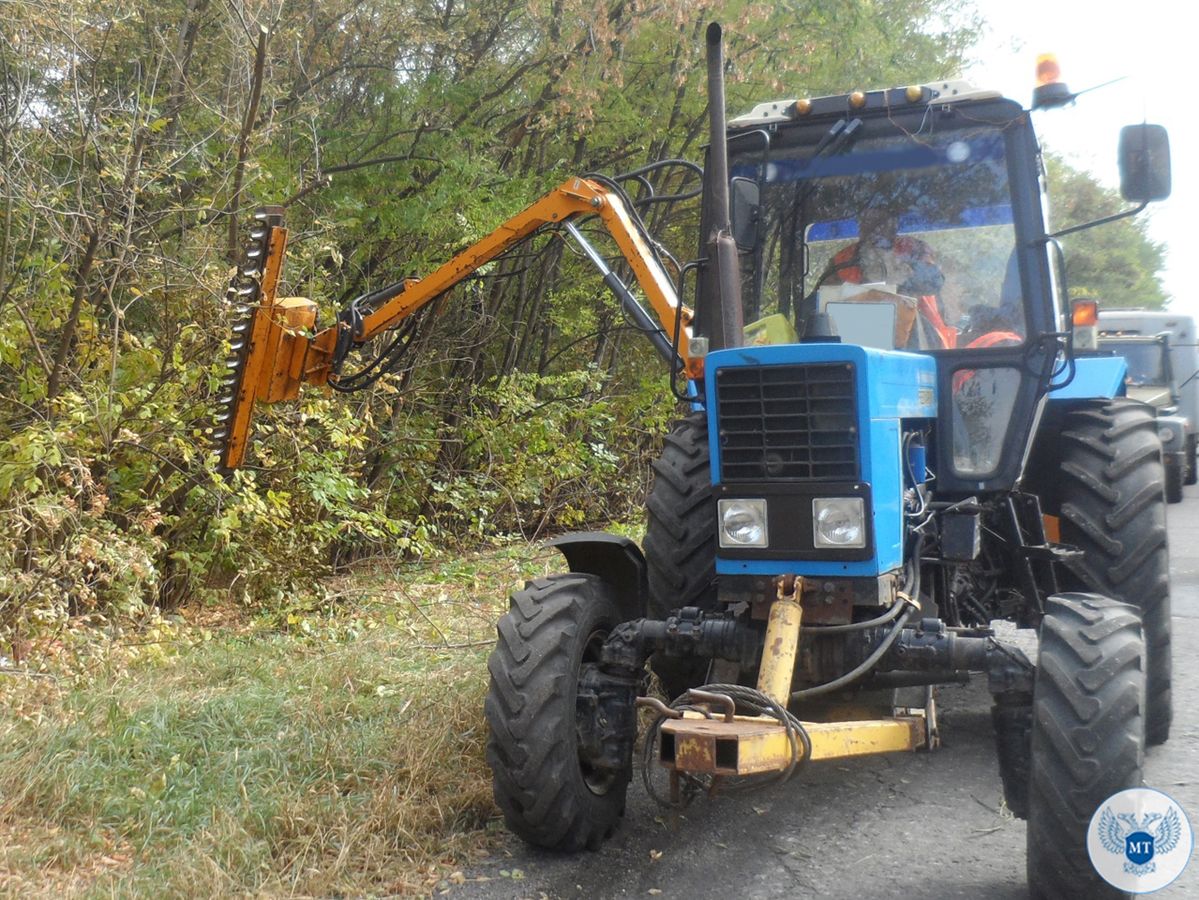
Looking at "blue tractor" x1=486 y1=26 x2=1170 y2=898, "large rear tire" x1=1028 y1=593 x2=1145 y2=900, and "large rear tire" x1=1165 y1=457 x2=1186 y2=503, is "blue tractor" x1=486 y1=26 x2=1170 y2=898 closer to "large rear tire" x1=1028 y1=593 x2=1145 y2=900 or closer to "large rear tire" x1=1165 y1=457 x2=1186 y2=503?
"large rear tire" x1=1028 y1=593 x2=1145 y2=900

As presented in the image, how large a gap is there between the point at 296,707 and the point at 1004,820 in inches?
115

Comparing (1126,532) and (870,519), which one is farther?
(1126,532)

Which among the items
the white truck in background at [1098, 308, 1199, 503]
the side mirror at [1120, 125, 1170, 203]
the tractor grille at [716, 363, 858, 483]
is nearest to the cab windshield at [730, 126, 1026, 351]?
the side mirror at [1120, 125, 1170, 203]

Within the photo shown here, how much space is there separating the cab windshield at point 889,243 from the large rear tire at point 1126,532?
0.77 m

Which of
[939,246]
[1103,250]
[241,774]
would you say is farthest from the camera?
[1103,250]

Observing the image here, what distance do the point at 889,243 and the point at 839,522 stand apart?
1.78 m

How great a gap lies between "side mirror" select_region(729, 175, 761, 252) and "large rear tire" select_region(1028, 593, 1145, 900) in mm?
2390

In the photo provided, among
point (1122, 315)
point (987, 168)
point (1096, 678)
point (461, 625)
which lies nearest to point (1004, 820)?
point (1096, 678)

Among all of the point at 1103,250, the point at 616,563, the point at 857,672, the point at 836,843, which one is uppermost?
the point at 1103,250

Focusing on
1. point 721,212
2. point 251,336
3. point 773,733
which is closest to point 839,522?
point 773,733

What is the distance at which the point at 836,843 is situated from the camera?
176 inches

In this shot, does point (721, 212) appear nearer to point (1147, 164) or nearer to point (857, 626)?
point (1147, 164)

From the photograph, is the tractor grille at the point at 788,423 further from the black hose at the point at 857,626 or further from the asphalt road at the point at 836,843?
the asphalt road at the point at 836,843

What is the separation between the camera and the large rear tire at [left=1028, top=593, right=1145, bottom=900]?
11.5 ft
